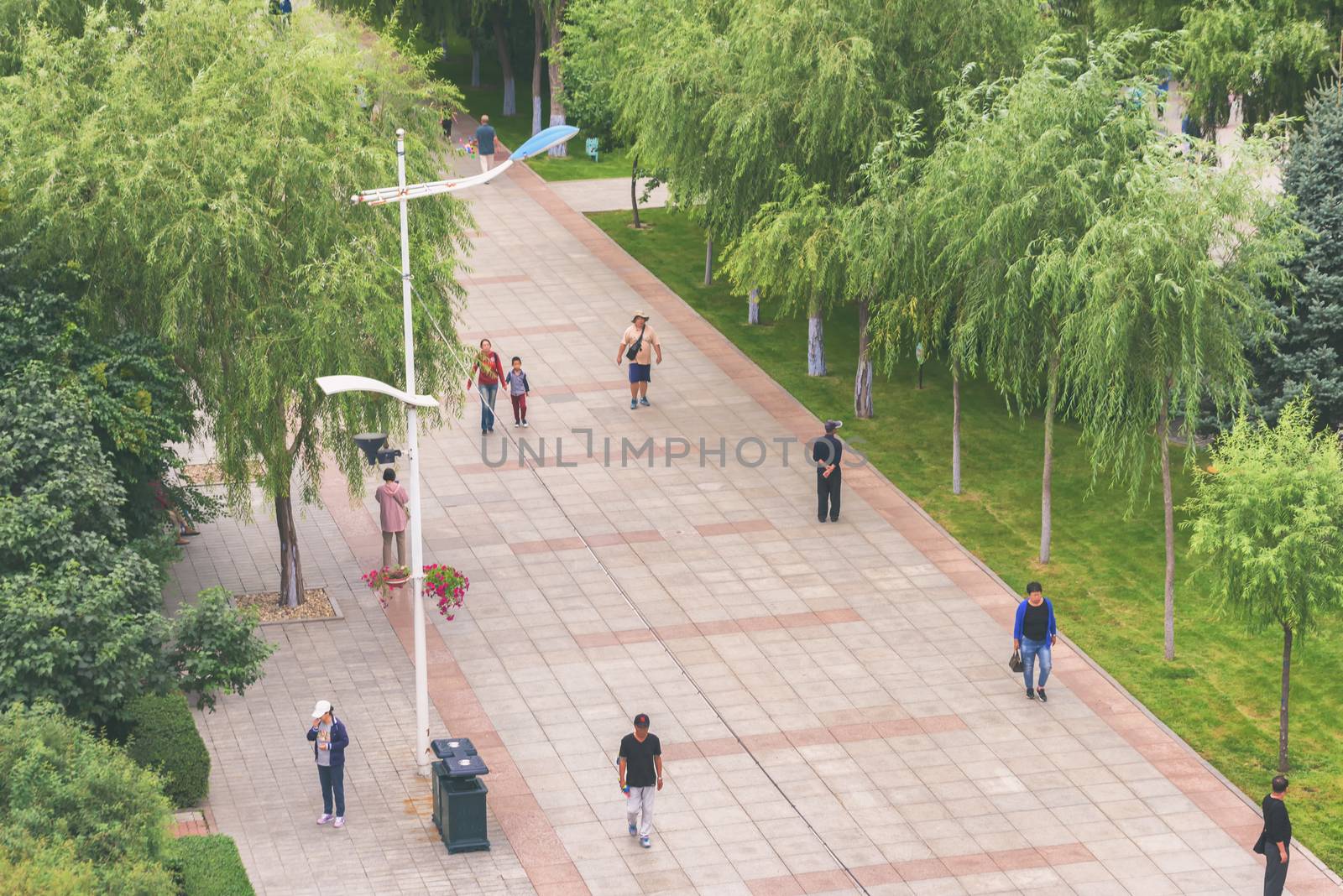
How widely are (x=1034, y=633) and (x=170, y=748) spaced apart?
10.3 m

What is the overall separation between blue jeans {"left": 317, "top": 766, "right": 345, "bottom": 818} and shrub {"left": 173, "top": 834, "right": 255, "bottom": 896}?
3.91 feet

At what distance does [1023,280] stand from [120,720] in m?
13.1

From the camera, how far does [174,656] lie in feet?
71.3

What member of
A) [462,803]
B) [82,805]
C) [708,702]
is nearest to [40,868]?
[82,805]

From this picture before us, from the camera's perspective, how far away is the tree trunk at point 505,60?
57.5m

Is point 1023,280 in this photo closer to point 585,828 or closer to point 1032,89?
point 1032,89

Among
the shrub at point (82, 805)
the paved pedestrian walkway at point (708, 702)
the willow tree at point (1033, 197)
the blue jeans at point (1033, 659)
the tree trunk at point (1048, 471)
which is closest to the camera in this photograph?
the shrub at point (82, 805)

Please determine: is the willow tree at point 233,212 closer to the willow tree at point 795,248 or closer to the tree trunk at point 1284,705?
the willow tree at point 795,248

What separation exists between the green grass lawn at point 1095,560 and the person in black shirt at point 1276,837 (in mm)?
1735

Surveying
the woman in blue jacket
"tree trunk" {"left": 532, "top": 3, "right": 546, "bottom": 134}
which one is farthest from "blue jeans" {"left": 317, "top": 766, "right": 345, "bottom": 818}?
"tree trunk" {"left": 532, "top": 3, "right": 546, "bottom": 134}

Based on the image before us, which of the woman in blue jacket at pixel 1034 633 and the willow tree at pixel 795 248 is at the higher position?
the willow tree at pixel 795 248

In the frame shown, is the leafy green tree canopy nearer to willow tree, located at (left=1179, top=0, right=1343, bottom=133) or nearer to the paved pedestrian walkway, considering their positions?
the paved pedestrian walkway

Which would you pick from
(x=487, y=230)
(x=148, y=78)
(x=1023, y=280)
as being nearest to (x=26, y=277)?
(x=148, y=78)

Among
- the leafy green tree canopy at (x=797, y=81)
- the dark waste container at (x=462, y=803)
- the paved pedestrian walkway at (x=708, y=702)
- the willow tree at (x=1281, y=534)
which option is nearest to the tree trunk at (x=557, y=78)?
the leafy green tree canopy at (x=797, y=81)
